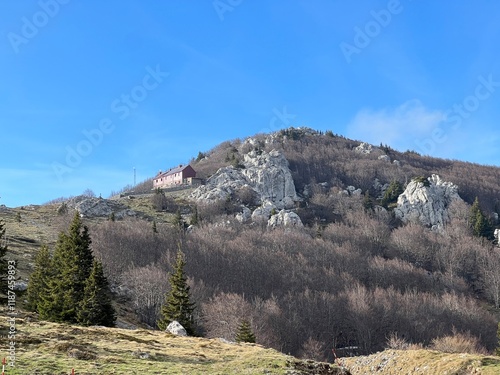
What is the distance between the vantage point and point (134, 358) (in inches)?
898

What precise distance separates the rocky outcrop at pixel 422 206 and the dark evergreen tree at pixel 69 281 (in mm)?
162942

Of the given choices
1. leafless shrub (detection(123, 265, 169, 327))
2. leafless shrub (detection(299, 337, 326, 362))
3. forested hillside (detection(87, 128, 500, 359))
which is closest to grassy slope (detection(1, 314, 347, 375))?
forested hillside (detection(87, 128, 500, 359))

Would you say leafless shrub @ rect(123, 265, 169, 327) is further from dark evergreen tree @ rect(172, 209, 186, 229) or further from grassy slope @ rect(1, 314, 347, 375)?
grassy slope @ rect(1, 314, 347, 375)

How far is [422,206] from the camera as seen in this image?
18675cm

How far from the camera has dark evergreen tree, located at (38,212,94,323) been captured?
39750 mm

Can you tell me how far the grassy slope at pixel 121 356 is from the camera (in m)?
19.3

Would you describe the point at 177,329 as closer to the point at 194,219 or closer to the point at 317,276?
the point at 317,276

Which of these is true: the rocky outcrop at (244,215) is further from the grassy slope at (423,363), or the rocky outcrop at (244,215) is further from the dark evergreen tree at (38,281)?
the grassy slope at (423,363)

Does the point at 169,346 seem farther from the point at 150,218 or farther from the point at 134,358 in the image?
the point at 150,218

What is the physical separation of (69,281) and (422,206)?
173218mm

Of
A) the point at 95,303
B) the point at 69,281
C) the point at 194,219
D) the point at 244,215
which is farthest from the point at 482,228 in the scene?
the point at 69,281

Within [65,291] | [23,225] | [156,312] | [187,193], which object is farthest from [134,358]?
[187,193]

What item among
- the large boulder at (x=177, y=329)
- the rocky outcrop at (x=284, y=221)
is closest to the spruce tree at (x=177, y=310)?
the large boulder at (x=177, y=329)

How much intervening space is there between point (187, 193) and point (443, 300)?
383 feet
